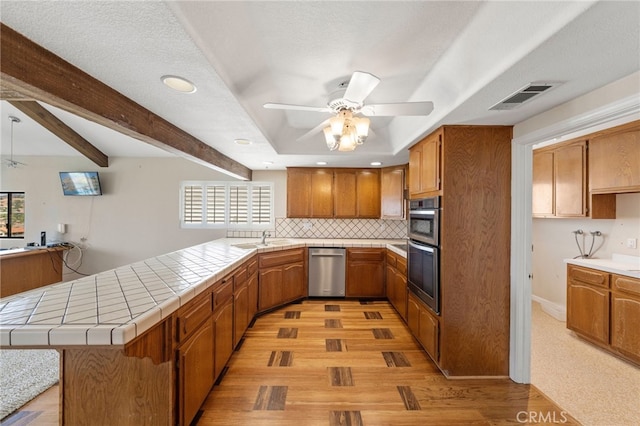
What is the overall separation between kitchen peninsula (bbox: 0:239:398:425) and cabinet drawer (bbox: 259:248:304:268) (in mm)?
1426

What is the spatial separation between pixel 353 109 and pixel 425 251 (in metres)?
1.48

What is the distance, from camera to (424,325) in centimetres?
246

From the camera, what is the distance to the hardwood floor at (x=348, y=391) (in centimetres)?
172

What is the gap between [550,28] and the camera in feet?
3.28

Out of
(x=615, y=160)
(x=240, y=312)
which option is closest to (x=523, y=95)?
(x=615, y=160)

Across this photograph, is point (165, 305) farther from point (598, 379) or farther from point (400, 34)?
point (598, 379)

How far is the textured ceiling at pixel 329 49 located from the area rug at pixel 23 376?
2321mm

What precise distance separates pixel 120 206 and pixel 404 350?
518cm

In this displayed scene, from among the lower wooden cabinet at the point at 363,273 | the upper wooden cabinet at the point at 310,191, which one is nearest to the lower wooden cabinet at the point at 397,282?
the lower wooden cabinet at the point at 363,273

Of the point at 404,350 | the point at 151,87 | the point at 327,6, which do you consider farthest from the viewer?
the point at 404,350

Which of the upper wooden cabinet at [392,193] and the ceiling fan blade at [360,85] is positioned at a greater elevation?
the ceiling fan blade at [360,85]

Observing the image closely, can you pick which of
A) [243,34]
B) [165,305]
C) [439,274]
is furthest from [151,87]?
[439,274]

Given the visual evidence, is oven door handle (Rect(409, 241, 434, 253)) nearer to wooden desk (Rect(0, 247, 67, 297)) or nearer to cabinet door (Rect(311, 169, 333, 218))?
cabinet door (Rect(311, 169, 333, 218))

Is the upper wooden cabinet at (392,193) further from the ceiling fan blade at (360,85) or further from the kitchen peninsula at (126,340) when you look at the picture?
the kitchen peninsula at (126,340)
